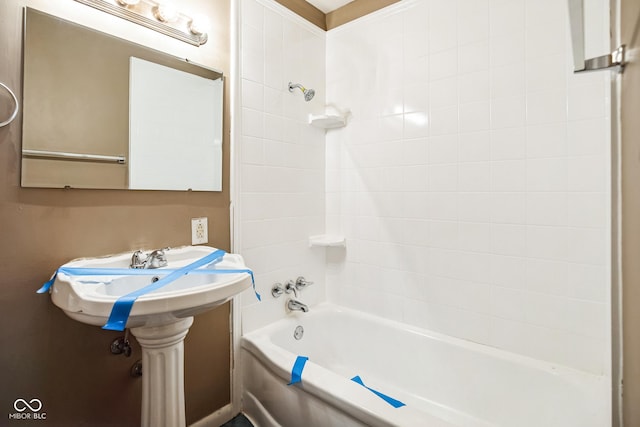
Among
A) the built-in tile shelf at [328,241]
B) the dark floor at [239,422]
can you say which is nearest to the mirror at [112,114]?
the built-in tile shelf at [328,241]

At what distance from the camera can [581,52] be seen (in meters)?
0.76

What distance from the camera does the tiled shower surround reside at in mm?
1381

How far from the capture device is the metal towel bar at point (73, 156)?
1.06m

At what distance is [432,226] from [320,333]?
97 centimetres

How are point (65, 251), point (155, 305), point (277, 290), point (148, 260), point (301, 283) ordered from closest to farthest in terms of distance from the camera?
point (155, 305), point (65, 251), point (148, 260), point (277, 290), point (301, 283)

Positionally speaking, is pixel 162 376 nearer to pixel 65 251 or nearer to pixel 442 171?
pixel 65 251

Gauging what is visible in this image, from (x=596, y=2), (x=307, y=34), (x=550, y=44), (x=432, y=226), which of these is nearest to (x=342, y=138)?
(x=307, y=34)

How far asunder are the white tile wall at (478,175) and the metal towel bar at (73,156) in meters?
1.31

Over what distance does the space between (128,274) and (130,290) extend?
0.13m

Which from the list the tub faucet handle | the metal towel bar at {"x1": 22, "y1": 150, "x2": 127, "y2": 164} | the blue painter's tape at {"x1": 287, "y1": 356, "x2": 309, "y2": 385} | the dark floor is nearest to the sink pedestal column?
the blue painter's tape at {"x1": 287, "y1": 356, "x2": 309, "y2": 385}

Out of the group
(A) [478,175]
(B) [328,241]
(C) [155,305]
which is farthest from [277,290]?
(A) [478,175]

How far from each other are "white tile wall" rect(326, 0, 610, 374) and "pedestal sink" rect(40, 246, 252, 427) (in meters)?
1.05

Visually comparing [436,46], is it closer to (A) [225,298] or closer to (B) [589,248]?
(B) [589,248]

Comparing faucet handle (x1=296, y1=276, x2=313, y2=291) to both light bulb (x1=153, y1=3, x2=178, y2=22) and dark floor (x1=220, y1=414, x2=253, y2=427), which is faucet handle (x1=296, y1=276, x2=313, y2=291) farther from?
light bulb (x1=153, y1=3, x2=178, y2=22)
